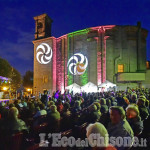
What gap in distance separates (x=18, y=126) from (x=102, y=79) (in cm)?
2445

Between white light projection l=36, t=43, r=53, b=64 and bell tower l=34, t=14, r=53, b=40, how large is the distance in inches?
118

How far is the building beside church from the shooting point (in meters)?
27.7

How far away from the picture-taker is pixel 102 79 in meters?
27.5

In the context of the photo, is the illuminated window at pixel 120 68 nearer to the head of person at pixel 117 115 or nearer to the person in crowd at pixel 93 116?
the person in crowd at pixel 93 116

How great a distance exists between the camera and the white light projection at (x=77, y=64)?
29.8m

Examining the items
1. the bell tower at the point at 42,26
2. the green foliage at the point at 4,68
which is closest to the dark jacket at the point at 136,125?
the bell tower at the point at 42,26

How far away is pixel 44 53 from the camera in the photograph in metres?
34.0

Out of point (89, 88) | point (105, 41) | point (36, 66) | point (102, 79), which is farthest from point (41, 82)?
point (105, 41)

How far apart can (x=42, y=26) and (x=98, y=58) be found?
16.9 meters

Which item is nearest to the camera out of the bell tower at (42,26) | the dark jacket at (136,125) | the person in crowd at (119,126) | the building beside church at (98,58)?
the person in crowd at (119,126)

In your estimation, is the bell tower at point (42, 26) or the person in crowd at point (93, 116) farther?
the bell tower at point (42, 26)

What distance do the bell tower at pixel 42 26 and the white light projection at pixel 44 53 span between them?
300 cm

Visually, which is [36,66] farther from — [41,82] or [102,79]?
[102,79]

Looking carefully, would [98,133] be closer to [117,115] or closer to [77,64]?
[117,115]
